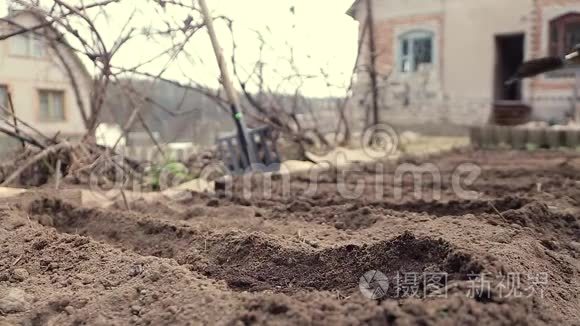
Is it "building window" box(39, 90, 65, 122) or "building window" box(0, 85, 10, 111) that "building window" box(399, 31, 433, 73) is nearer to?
"building window" box(39, 90, 65, 122)

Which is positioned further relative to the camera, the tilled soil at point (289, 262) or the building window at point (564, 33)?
the building window at point (564, 33)

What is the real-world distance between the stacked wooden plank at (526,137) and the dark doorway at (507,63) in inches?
153

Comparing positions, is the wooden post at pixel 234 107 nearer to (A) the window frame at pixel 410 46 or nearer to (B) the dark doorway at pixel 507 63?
(B) the dark doorway at pixel 507 63

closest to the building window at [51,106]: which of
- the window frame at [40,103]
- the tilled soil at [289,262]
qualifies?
the window frame at [40,103]

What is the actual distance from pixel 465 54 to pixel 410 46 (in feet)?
5.75

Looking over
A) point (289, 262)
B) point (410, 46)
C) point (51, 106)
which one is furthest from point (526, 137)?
point (289, 262)

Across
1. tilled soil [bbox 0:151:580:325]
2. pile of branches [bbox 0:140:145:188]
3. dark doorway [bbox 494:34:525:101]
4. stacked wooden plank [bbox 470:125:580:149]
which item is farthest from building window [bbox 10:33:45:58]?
dark doorway [bbox 494:34:525:101]

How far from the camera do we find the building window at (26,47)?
7656mm

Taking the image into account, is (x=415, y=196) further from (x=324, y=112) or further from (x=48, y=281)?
(x=324, y=112)

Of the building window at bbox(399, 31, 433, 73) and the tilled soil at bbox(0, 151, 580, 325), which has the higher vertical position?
the building window at bbox(399, 31, 433, 73)

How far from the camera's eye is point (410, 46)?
56.5ft

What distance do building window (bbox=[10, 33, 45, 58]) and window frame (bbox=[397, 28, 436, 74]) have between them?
11396 mm

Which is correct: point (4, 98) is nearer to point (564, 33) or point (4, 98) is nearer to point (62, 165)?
point (62, 165)

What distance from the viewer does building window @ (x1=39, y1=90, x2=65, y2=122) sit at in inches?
303
